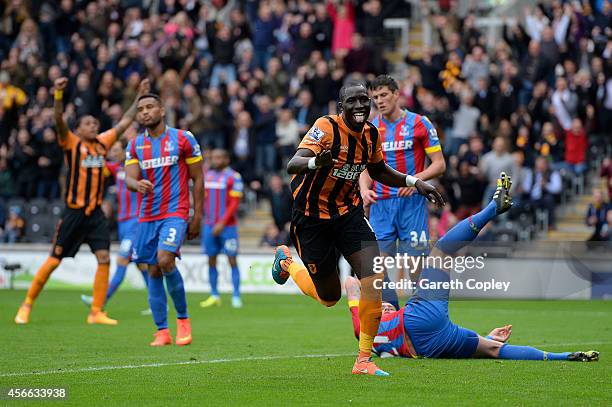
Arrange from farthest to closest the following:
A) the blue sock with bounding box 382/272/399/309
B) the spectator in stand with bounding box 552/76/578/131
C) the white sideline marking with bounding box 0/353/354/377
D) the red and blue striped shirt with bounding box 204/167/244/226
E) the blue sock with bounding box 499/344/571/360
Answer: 1. the spectator in stand with bounding box 552/76/578/131
2. the red and blue striped shirt with bounding box 204/167/244/226
3. the blue sock with bounding box 382/272/399/309
4. the blue sock with bounding box 499/344/571/360
5. the white sideline marking with bounding box 0/353/354/377

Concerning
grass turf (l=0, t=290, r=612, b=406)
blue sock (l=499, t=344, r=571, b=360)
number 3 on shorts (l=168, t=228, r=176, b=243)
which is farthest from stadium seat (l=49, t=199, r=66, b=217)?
blue sock (l=499, t=344, r=571, b=360)

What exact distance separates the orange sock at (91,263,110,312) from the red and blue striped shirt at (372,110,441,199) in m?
4.86

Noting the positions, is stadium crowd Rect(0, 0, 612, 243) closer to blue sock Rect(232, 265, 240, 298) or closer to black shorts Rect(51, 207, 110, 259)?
blue sock Rect(232, 265, 240, 298)

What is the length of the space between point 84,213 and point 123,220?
3035 millimetres

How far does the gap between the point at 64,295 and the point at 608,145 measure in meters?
11.6

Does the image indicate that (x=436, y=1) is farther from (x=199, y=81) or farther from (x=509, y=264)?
(x=509, y=264)

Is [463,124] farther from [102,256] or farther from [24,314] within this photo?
[24,314]

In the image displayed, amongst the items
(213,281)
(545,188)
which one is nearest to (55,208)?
(213,281)

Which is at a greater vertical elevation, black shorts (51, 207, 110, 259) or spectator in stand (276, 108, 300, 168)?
spectator in stand (276, 108, 300, 168)

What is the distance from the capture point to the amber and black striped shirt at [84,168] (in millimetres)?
15906

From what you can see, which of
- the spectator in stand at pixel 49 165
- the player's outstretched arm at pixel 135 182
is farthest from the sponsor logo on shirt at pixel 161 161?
the spectator in stand at pixel 49 165

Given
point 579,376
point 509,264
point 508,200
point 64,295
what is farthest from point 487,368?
point 64,295

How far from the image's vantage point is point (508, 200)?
1041 cm

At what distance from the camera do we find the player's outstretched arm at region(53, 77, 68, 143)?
1455cm
